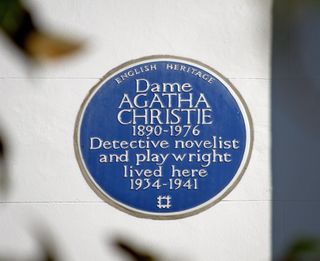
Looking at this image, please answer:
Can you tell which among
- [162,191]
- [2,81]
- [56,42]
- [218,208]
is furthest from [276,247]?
[56,42]

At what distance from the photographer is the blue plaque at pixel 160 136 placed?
3.77 metres

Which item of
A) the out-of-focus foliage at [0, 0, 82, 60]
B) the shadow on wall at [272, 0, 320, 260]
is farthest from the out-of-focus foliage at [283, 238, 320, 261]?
the out-of-focus foliage at [0, 0, 82, 60]

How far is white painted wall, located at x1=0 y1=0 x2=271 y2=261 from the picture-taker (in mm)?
3775

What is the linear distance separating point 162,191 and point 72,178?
566mm

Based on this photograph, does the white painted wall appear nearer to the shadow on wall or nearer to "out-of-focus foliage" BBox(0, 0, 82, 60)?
the shadow on wall

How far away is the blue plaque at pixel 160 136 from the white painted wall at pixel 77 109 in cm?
7

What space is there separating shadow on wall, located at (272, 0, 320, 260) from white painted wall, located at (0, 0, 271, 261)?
0.23 feet

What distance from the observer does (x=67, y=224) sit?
3.80 metres

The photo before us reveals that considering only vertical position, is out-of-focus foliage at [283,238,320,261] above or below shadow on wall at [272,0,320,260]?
below

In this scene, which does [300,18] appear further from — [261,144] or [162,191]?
[162,191]

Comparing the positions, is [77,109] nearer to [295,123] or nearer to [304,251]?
[295,123]

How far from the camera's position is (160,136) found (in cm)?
378

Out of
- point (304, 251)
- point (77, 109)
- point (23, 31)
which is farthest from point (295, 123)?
point (23, 31)

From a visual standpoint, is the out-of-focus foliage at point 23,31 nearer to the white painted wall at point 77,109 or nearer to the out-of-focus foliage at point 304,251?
the white painted wall at point 77,109
